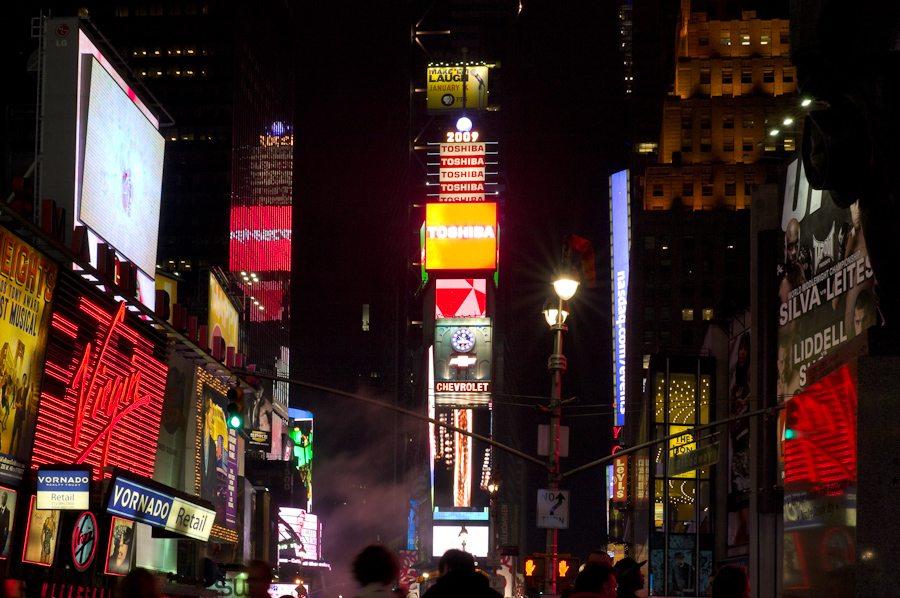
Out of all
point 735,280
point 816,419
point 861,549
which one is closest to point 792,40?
point 816,419

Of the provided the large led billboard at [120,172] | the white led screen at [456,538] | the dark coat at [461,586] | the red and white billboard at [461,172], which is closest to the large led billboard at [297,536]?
the white led screen at [456,538]

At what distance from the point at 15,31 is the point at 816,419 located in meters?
130

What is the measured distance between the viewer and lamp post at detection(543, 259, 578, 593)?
25219 mm

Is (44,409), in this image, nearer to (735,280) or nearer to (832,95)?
(832,95)

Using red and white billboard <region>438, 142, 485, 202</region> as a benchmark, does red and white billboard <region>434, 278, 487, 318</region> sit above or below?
below

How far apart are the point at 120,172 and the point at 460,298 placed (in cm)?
4527

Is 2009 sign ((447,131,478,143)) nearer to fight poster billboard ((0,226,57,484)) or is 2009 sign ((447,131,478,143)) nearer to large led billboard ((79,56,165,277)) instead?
large led billboard ((79,56,165,277))

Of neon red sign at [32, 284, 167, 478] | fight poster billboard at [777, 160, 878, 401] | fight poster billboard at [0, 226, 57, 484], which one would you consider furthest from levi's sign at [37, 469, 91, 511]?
fight poster billboard at [777, 160, 878, 401]

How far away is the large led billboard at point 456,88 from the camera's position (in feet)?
348

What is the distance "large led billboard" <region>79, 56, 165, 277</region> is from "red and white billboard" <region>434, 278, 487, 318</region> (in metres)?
39.7

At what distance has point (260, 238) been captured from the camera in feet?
557

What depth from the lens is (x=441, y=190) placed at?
85.2 metres

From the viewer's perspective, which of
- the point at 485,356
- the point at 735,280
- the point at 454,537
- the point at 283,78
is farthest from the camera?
the point at 283,78

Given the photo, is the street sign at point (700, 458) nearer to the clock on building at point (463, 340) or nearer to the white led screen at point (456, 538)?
the clock on building at point (463, 340)
